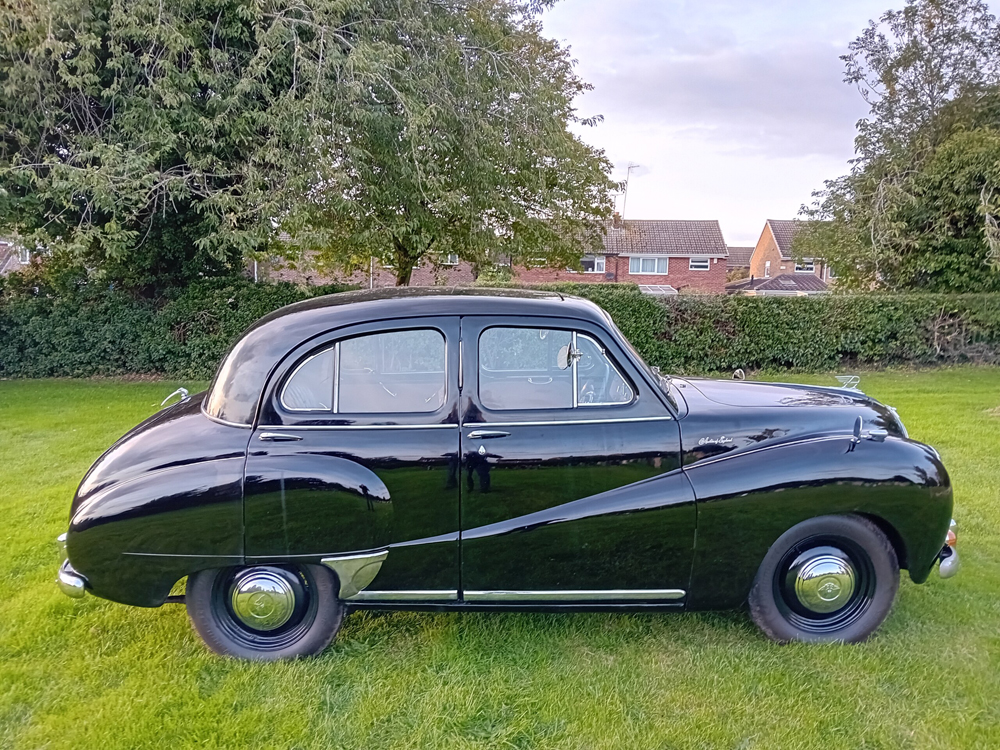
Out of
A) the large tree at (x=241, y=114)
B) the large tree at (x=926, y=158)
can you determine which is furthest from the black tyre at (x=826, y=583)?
the large tree at (x=926, y=158)

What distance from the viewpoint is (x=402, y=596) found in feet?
9.67

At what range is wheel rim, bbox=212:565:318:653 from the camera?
295cm

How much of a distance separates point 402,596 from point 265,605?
67 cm

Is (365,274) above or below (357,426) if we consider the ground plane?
above

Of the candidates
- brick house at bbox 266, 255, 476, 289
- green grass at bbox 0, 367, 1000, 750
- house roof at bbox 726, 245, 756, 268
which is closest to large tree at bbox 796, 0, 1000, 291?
brick house at bbox 266, 255, 476, 289

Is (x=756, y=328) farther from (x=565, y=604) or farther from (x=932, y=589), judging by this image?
(x=565, y=604)

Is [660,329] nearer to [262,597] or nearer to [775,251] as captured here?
[262,597]

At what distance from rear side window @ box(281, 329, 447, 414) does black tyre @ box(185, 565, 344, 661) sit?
32.2 inches

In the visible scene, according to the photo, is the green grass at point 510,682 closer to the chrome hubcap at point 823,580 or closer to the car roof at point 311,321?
the chrome hubcap at point 823,580

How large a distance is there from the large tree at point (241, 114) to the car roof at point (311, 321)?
5.94 metres

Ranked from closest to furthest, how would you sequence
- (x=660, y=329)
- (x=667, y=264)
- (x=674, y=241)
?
1. (x=660, y=329)
2. (x=667, y=264)
3. (x=674, y=241)

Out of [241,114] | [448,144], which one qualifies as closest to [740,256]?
[448,144]

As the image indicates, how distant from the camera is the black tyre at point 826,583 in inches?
118

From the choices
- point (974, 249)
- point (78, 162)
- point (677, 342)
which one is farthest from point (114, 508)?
point (974, 249)
